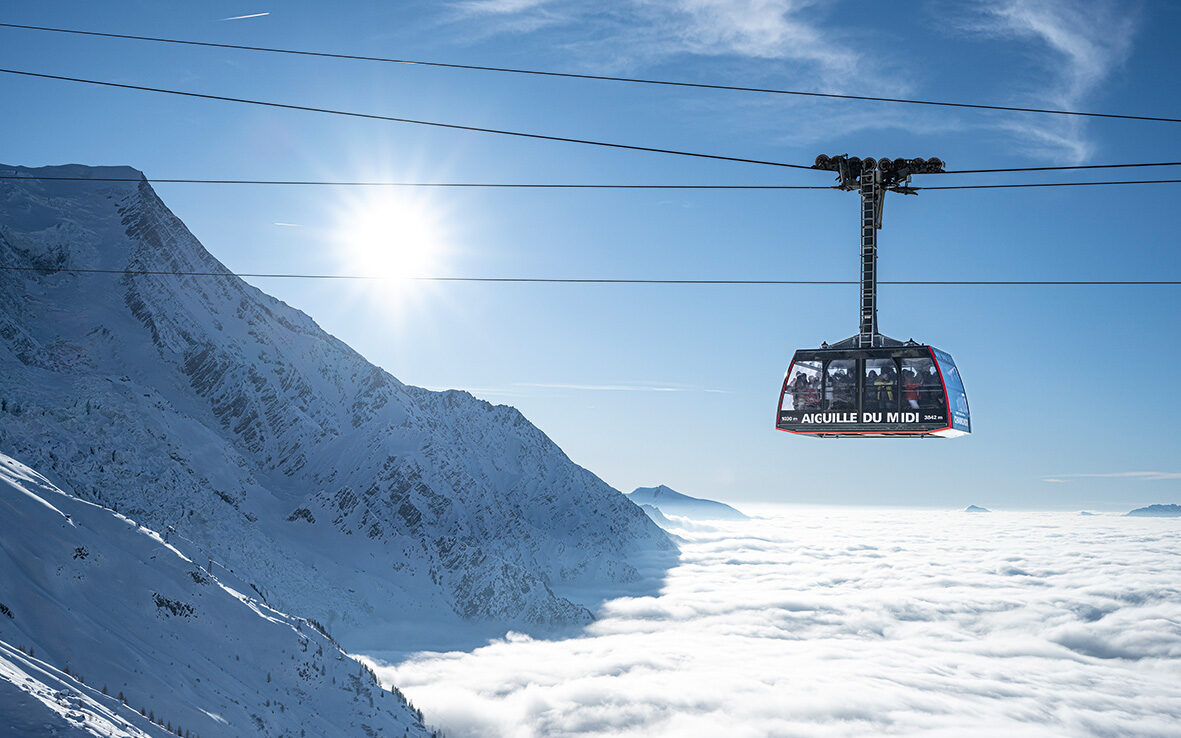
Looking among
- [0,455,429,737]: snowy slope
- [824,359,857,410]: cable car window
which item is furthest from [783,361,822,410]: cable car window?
[0,455,429,737]: snowy slope

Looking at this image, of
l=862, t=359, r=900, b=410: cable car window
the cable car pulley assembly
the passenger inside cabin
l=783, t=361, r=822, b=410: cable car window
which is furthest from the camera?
l=783, t=361, r=822, b=410: cable car window

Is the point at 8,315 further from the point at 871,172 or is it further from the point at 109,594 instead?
the point at 871,172

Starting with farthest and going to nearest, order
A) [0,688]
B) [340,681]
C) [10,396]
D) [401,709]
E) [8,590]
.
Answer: [10,396]
[401,709]
[340,681]
[8,590]
[0,688]

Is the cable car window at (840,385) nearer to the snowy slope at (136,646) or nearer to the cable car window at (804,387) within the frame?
the cable car window at (804,387)

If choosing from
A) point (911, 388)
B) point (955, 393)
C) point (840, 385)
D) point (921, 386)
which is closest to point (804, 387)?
point (840, 385)

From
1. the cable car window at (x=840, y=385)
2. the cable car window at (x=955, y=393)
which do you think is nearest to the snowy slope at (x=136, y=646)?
the cable car window at (x=840, y=385)

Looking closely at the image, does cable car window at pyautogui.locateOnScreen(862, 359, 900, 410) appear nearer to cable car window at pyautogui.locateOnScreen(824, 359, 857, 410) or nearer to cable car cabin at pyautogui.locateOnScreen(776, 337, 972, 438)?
cable car cabin at pyautogui.locateOnScreen(776, 337, 972, 438)

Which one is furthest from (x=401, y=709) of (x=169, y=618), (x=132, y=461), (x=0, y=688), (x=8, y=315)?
(x=8, y=315)
